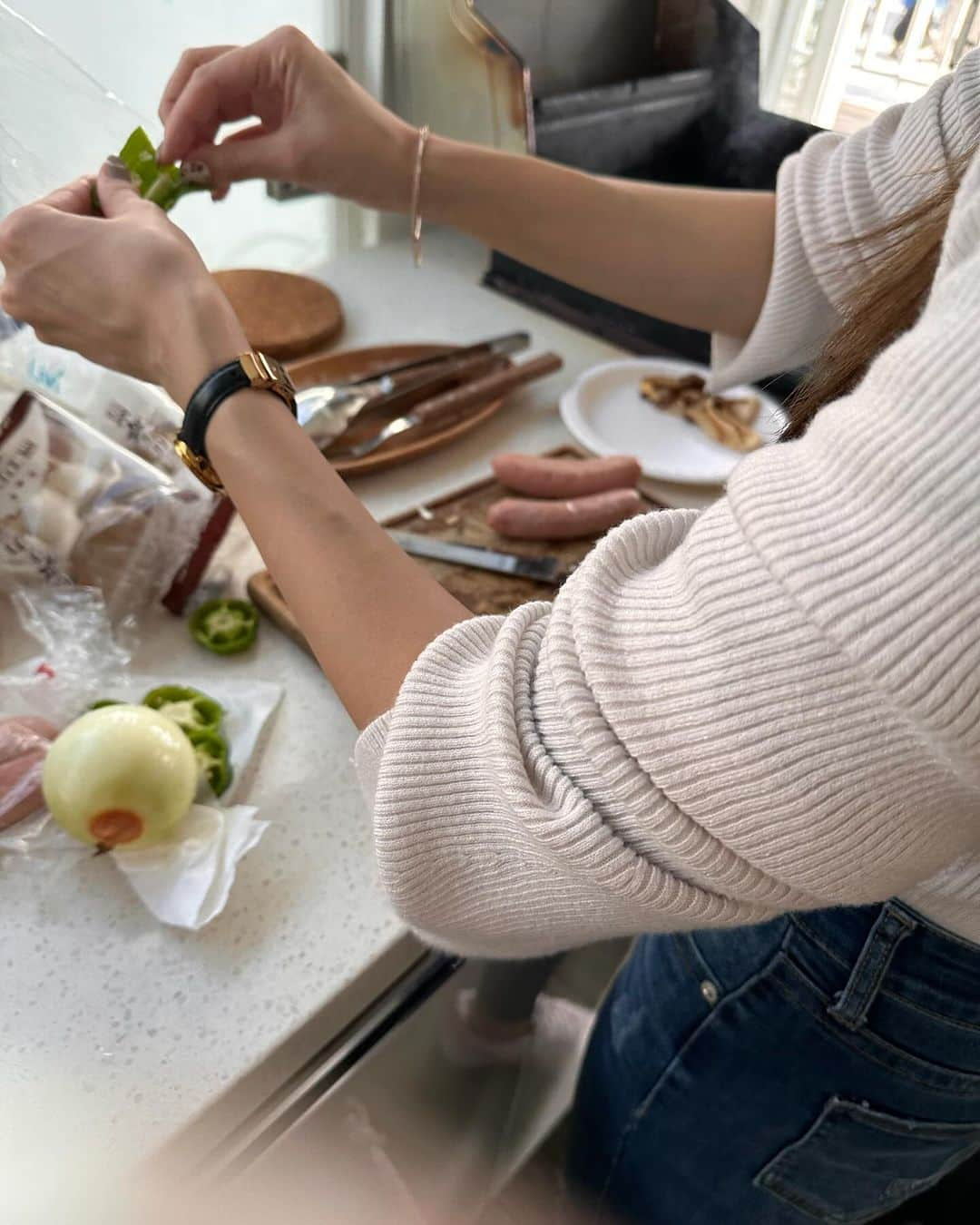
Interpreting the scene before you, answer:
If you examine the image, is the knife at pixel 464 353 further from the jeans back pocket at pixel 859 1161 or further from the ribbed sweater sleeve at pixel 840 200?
the jeans back pocket at pixel 859 1161

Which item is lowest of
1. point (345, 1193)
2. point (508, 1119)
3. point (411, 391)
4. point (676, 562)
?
point (508, 1119)

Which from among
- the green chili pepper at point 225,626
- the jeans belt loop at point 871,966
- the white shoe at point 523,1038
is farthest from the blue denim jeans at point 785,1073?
the green chili pepper at point 225,626

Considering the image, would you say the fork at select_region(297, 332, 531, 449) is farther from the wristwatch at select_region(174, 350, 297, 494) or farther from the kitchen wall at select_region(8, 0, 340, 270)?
the wristwatch at select_region(174, 350, 297, 494)

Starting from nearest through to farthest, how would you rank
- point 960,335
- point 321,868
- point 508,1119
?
point 960,335 < point 321,868 < point 508,1119

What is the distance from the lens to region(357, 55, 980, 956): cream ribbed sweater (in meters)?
0.26

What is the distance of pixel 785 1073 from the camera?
52 cm

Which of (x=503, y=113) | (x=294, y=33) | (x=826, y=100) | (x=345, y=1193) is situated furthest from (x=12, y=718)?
(x=503, y=113)

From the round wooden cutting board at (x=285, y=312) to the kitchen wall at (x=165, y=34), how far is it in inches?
5.1

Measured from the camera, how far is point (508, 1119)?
85 centimetres

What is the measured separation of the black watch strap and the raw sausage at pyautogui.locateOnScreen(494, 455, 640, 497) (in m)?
0.43

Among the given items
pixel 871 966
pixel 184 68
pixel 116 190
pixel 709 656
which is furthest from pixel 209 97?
pixel 871 966

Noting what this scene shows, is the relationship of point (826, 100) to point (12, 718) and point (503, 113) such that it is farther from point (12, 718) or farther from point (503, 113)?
point (12, 718)

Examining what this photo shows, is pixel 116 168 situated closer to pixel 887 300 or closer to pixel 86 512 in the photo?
pixel 86 512

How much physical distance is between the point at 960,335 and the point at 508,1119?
819 mm
